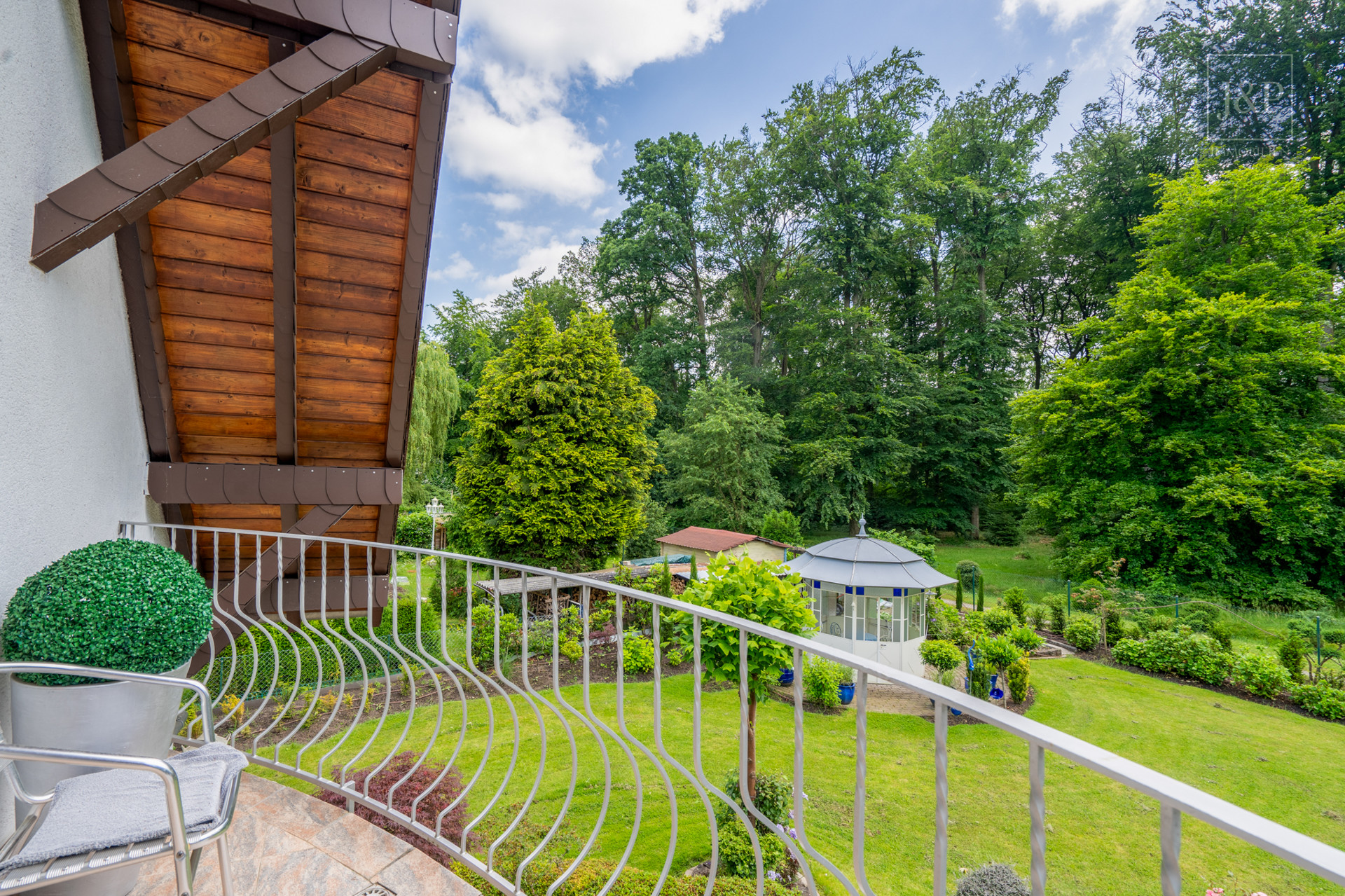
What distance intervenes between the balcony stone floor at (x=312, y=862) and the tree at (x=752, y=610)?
6.14 feet

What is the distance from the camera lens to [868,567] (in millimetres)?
7895

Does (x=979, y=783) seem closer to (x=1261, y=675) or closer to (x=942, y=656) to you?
(x=942, y=656)

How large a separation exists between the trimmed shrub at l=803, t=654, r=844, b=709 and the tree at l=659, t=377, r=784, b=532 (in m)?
8.86

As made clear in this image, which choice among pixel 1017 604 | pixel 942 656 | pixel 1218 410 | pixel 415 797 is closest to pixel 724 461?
pixel 1017 604

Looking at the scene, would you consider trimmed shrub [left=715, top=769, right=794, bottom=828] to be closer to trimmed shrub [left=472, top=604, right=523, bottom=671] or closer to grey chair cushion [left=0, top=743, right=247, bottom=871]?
grey chair cushion [left=0, top=743, right=247, bottom=871]

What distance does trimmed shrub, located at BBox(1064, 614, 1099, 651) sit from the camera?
8.57 meters

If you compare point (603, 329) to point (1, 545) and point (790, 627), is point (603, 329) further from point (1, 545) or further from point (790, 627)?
point (1, 545)

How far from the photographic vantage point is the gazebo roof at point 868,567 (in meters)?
7.65

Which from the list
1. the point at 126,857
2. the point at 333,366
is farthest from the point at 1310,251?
the point at 126,857

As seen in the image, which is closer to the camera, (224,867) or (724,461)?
(224,867)

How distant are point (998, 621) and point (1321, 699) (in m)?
3.32

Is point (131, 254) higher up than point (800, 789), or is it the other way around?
point (131, 254)

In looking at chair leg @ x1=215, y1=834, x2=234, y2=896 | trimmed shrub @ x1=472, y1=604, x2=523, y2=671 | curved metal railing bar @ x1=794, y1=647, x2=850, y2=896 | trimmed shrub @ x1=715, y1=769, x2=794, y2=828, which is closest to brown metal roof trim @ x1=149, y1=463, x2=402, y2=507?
chair leg @ x1=215, y1=834, x2=234, y2=896

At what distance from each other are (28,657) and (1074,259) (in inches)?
942
